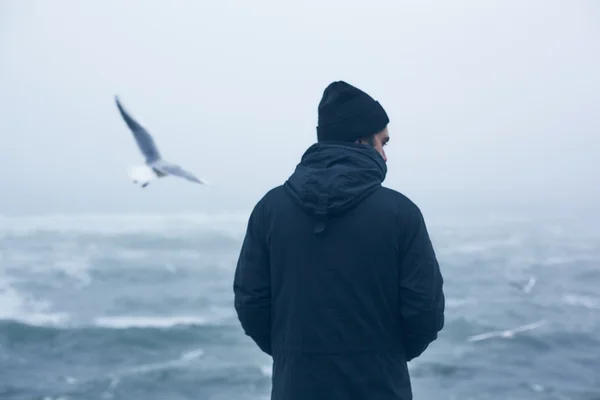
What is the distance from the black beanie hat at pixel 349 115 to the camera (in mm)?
1390

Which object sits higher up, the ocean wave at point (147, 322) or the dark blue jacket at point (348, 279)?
the dark blue jacket at point (348, 279)

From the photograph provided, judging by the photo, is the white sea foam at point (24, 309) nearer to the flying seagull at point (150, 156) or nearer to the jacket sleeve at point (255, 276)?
the flying seagull at point (150, 156)

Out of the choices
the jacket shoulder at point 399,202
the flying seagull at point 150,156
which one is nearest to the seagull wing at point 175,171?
the flying seagull at point 150,156

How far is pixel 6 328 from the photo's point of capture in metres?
10.3

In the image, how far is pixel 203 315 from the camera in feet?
40.5

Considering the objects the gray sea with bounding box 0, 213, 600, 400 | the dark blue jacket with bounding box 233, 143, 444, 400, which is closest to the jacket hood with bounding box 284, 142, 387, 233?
the dark blue jacket with bounding box 233, 143, 444, 400

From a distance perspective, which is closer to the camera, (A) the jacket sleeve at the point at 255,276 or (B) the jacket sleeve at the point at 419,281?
(B) the jacket sleeve at the point at 419,281

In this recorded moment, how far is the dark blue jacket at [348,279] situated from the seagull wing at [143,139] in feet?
3.94

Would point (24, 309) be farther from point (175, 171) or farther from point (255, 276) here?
point (255, 276)

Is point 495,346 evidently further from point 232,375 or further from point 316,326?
point 316,326

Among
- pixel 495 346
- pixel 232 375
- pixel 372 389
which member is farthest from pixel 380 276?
pixel 495 346

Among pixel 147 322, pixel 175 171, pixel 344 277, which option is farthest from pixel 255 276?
pixel 147 322

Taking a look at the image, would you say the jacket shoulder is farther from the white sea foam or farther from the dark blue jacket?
the white sea foam

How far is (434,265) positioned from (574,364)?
26.1 feet
